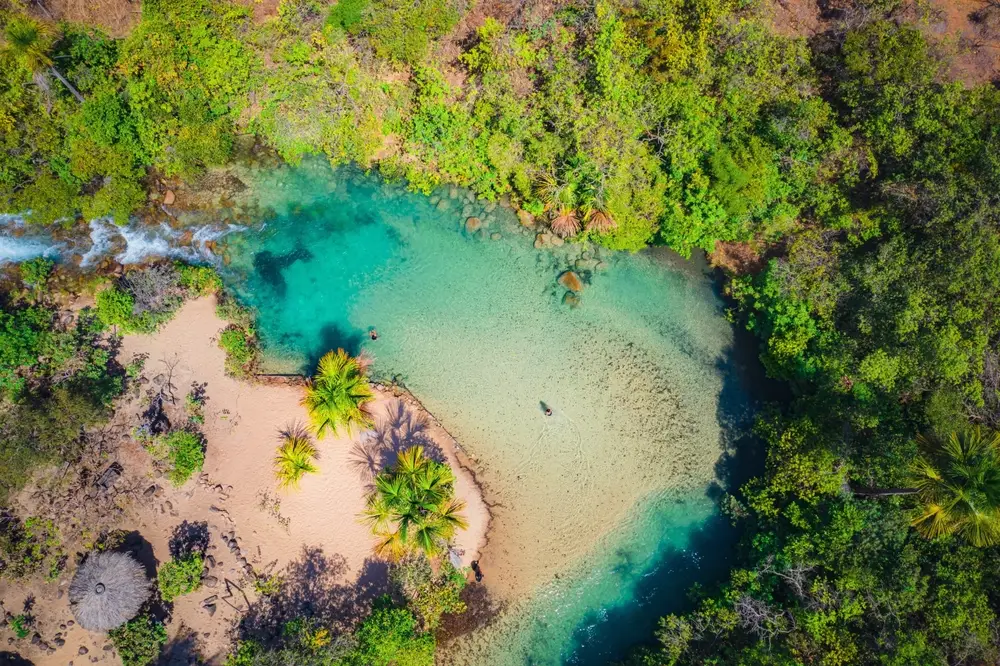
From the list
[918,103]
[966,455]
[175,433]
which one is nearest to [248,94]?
[175,433]

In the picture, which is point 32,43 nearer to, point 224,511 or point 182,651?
point 224,511

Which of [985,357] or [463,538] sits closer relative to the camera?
[985,357]

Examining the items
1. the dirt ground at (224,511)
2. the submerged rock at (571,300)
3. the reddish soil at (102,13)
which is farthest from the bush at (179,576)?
the reddish soil at (102,13)

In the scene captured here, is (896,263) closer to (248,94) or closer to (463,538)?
(463,538)

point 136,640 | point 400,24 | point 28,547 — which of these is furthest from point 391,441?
point 400,24

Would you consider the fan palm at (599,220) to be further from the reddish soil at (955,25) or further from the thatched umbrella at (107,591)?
the thatched umbrella at (107,591)

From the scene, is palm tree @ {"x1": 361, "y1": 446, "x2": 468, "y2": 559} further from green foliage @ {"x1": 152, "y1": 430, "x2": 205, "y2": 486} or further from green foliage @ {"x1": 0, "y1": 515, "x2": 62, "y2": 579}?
green foliage @ {"x1": 0, "y1": 515, "x2": 62, "y2": 579}
